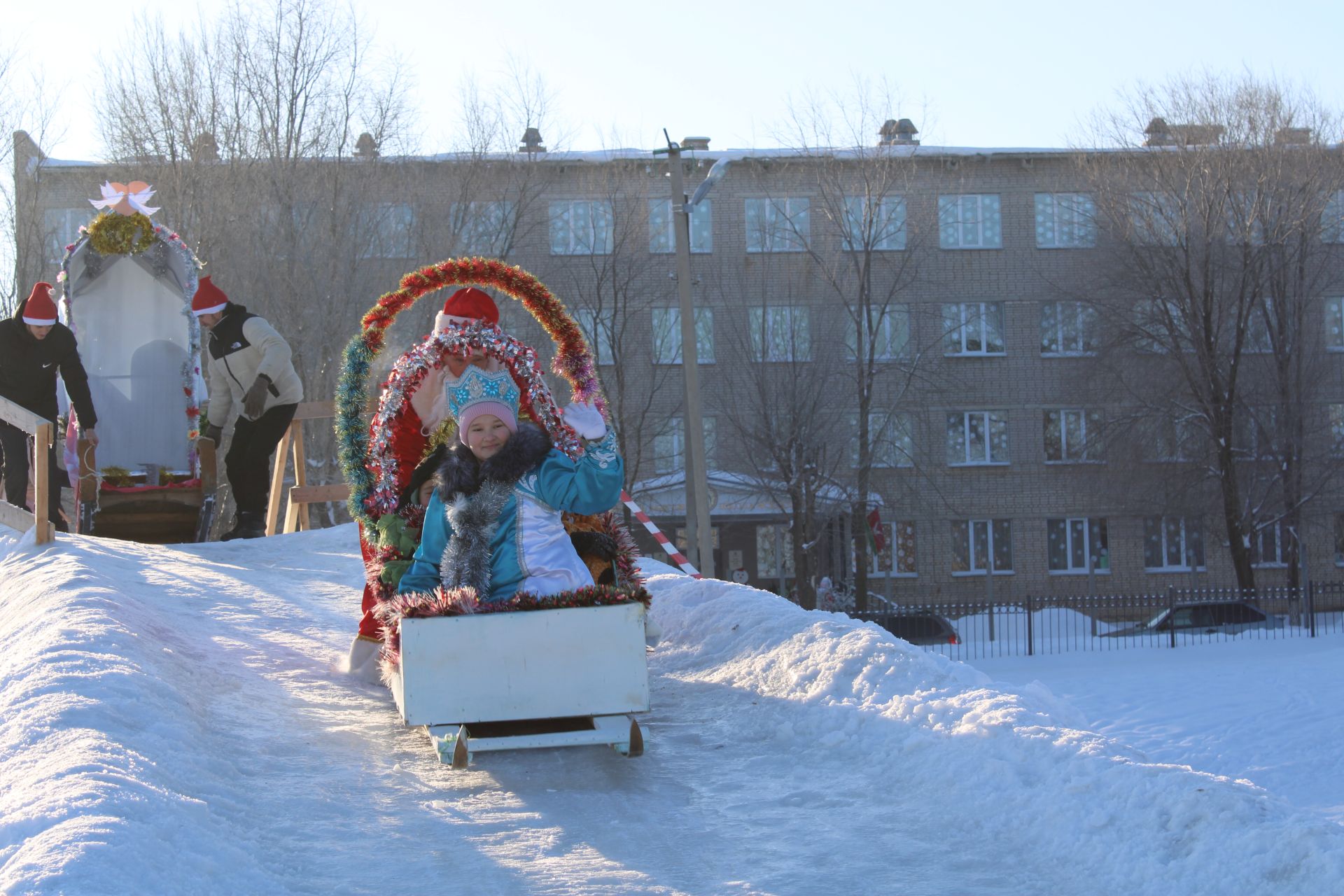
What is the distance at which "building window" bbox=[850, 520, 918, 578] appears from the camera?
38.4 meters

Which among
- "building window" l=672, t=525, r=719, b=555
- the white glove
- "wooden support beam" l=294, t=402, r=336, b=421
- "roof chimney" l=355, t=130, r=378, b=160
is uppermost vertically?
"roof chimney" l=355, t=130, r=378, b=160

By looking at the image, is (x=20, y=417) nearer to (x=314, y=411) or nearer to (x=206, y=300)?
(x=206, y=300)

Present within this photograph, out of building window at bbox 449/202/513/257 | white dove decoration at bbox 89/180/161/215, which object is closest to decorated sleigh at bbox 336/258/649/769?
white dove decoration at bbox 89/180/161/215

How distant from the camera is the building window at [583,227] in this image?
117ft

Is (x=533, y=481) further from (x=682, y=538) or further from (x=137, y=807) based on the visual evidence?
(x=682, y=538)

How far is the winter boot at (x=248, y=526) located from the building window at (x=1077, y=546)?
2968 centimetres

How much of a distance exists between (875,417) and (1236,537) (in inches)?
366

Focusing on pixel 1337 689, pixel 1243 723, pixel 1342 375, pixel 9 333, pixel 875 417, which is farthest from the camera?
pixel 1342 375

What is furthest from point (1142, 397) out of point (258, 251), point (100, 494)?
point (100, 494)

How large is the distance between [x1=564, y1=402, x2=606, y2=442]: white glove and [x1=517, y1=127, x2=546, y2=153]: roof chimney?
1141 inches

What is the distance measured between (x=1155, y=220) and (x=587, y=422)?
30.3 meters

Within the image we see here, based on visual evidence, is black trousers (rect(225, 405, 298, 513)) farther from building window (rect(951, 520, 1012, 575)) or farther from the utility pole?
building window (rect(951, 520, 1012, 575))

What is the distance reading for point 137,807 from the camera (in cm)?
455

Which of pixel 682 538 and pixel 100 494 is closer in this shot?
pixel 100 494
